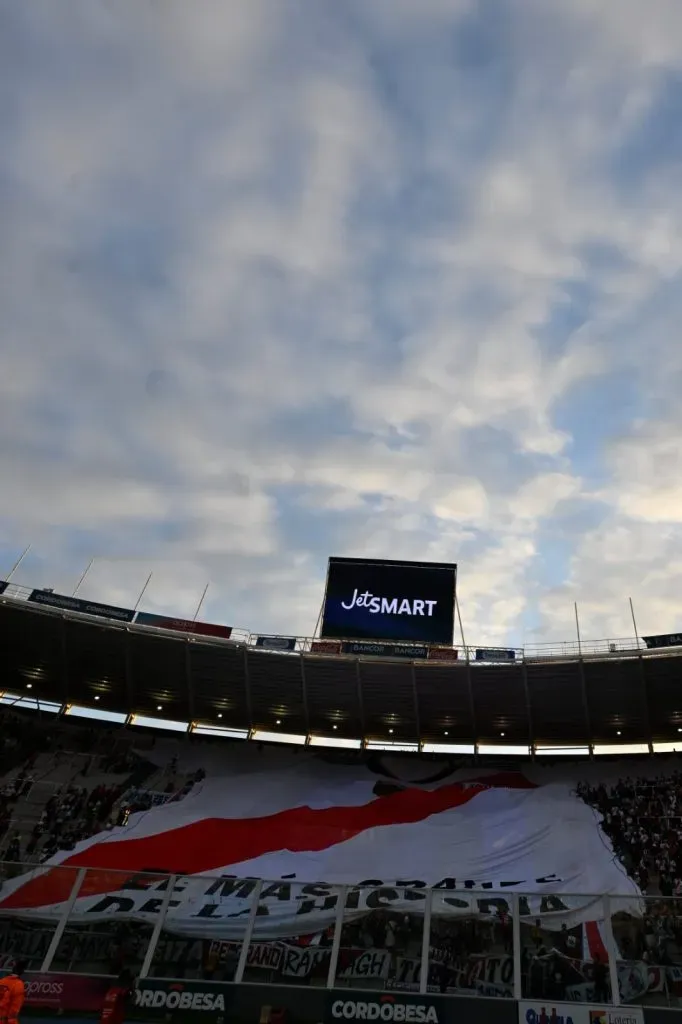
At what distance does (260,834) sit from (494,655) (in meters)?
14.3

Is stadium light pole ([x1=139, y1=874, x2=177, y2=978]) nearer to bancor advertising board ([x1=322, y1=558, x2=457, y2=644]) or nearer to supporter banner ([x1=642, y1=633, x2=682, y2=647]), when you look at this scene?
bancor advertising board ([x1=322, y1=558, x2=457, y2=644])

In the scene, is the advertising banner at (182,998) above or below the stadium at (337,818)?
below

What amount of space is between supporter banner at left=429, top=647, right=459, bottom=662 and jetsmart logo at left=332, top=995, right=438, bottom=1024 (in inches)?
812

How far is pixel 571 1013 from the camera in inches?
517

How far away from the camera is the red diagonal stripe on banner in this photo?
2777cm

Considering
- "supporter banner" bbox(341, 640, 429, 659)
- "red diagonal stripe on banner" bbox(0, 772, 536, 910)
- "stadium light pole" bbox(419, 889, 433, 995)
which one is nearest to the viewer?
"stadium light pole" bbox(419, 889, 433, 995)

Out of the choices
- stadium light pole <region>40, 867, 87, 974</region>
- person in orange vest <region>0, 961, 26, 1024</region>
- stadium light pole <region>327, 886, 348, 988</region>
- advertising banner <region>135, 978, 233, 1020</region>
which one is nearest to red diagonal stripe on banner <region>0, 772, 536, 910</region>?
stadium light pole <region>40, 867, 87, 974</region>

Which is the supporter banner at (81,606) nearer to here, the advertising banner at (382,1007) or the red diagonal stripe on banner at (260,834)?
the red diagonal stripe on banner at (260,834)

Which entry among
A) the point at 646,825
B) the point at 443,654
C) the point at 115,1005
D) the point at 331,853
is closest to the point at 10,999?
the point at 115,1005

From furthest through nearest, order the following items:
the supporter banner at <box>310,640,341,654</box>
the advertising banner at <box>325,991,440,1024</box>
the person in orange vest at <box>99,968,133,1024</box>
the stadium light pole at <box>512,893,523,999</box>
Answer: the supporter banner at <box>310,640,341,654</box>
the advertising banner at <box>325,991,440,1024</box>
the stadium light pole at <box>512,893,523,999</box>
the person in orange vest at <box>99,968,133,1024</box>

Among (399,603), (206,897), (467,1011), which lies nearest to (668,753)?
(399,603)

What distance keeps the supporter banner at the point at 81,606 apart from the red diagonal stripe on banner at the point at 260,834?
36.8ft

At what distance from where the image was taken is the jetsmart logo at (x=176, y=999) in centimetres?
1435

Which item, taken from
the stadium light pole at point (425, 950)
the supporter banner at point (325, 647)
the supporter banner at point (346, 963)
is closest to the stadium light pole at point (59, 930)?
the supporter banner at point (346, 963)
